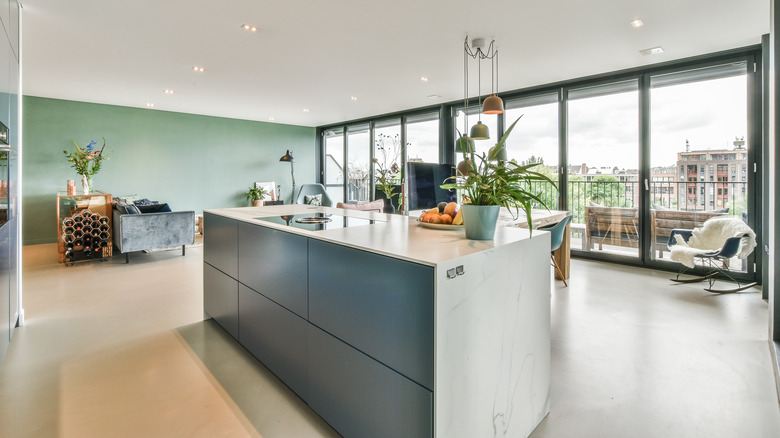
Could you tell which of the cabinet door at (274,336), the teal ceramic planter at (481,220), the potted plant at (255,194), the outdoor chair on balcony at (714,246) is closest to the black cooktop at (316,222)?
the cabinet door at (274,336)

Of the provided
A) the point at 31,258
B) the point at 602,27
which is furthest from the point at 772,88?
the point at 31,258

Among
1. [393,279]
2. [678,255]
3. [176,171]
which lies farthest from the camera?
[176,171]

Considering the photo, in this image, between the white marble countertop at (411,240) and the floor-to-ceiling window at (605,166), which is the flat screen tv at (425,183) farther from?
the floor-to-ceiling window at (605,166)

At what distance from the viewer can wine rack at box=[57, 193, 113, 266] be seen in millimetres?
4730

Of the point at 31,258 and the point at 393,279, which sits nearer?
the point at 393,279

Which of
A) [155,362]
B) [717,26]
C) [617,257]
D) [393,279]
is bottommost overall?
[155,362]

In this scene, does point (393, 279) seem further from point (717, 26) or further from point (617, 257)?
point (617, 257)

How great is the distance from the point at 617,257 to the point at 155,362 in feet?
16.9

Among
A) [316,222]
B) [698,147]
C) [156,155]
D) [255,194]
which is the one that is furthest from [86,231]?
[698,147]

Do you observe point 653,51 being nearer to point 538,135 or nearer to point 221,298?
point 538,135

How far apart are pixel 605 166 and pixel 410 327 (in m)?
4.79

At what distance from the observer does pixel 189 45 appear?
374cm

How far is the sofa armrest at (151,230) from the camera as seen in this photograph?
15.4 ft

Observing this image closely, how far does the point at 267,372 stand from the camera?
209 cm
